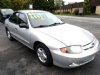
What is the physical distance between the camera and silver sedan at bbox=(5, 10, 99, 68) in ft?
11.5

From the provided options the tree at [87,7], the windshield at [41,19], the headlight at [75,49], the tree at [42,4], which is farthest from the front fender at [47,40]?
the tree at [42,4]

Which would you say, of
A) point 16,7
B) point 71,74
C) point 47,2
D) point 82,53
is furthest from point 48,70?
point 47,2

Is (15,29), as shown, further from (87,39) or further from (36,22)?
(87,39)

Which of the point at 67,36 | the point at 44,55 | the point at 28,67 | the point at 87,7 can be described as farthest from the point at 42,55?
the point at 87,7

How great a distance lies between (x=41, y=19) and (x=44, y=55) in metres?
1.48

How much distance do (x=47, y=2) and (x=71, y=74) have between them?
5315 cm

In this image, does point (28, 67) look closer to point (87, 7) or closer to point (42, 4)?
point (87, 7)

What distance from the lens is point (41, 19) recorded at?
16.4ft

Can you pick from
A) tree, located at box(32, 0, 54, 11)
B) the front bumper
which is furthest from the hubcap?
tree, located at box(32, 0, 54, 11)

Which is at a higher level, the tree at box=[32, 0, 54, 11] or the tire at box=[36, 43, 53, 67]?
the tree at box=[32, 0, 54, 11]

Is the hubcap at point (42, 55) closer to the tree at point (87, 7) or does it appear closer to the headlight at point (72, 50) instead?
the headlight at point (72, 50)

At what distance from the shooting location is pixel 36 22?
15.8ft

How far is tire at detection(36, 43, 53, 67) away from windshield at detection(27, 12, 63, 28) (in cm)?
85

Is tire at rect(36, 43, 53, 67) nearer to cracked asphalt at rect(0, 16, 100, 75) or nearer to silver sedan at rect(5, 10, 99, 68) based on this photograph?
silver sedan at rect(5, 10, 99, 68)
